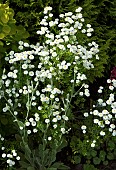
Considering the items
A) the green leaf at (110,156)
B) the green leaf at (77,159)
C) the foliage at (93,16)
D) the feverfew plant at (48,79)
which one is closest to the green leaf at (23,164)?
the feverfew plant at (48,79)

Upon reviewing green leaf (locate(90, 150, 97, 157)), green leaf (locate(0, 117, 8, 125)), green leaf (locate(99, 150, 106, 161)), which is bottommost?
green leaf (locate(99, 150, 106, 161))

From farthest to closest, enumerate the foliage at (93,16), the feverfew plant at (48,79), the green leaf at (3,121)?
1. the foliage at (93,16)
2. the green leaf at (3,121)
3. the feverfew plant at (48,79)

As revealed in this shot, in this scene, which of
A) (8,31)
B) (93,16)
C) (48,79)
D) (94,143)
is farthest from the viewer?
(93,16)

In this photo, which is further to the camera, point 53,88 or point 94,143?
point 94,143

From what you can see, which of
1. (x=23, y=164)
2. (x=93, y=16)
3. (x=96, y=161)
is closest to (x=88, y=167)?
(x=96, y=161)

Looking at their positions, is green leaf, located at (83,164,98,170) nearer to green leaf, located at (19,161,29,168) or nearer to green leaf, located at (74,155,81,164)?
green leaf, located at (74,155,81,164)

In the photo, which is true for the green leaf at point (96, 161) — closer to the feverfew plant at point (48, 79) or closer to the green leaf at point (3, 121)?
the feverfew plant at point (48, 79)

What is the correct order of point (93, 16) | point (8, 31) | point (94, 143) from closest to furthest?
point (8, 31) → point (94, 143) → point (93, 16)

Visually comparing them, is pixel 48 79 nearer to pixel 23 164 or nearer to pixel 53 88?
pixel 53 88

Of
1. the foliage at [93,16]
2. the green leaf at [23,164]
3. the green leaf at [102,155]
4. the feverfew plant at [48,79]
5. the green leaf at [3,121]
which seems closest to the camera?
the feverfew plant at [48,79]

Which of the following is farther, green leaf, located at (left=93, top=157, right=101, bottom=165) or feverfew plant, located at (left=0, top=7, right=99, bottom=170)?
green leaf, located at (left=93, top=157, right=101, bottom=165)

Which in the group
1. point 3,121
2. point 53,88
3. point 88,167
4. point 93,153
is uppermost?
point 53,88

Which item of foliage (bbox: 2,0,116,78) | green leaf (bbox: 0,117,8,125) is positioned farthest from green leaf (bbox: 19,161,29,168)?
foliage (bbox: 2,0,116,78)
